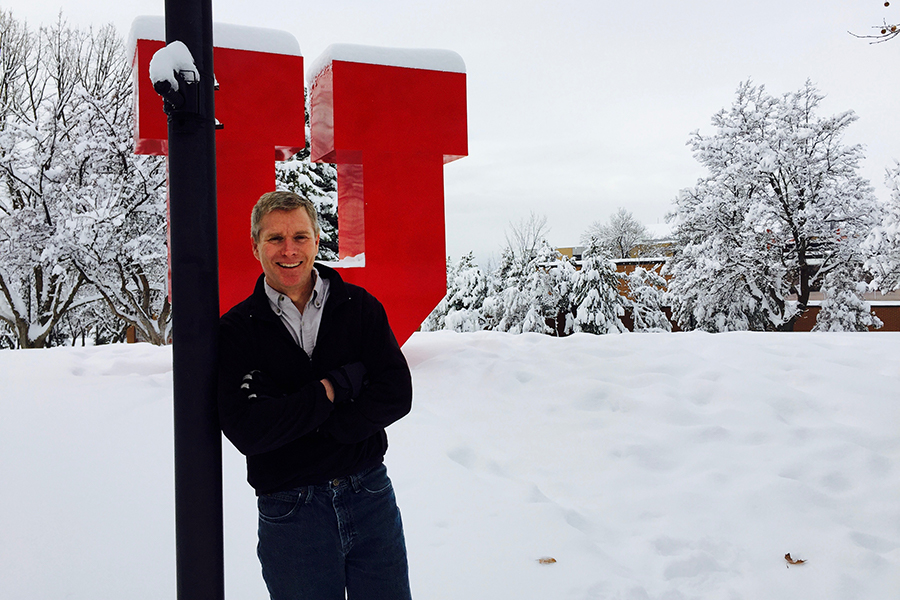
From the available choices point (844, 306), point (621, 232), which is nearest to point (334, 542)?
point (844, 306)

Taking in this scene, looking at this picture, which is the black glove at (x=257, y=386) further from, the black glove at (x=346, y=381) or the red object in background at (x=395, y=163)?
the red object in background at (x=395, y=163)

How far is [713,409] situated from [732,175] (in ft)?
75.3

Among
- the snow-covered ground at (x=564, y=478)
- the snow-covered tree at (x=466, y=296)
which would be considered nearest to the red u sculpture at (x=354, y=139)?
the snow-covered ground at (x=564, y=478)

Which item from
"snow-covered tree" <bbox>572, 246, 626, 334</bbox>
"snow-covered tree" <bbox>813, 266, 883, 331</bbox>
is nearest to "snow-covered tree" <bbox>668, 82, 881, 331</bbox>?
"snow-covered tree" <bbox>813, 266, 883, 331</bbox>

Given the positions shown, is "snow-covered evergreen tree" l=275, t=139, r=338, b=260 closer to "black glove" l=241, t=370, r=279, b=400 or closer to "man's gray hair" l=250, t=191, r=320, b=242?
"man's gray hair" l=250, t=191, r=320, b=242

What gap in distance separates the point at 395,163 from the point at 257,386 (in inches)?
189

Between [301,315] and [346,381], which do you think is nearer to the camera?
[346,381]

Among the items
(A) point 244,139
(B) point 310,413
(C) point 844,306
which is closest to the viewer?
(B) point 310,413

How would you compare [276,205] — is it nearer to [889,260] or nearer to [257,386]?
[257,386]

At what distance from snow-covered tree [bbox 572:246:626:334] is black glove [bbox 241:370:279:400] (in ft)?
58.1

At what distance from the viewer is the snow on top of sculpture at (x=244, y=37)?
5.70 meters

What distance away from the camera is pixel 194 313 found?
72.0 inches

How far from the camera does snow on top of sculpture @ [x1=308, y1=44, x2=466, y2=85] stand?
612 cm

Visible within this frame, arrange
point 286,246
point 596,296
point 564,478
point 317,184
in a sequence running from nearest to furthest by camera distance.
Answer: point 286,246 < point 564,478 < point 596,296 < point 317,184
